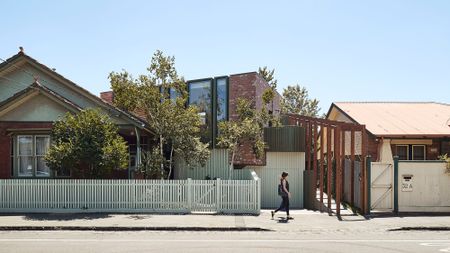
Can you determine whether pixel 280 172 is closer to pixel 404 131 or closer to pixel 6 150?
pixel 404 131

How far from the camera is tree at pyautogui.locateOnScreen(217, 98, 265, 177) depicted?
18.0m

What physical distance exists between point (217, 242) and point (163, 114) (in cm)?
706

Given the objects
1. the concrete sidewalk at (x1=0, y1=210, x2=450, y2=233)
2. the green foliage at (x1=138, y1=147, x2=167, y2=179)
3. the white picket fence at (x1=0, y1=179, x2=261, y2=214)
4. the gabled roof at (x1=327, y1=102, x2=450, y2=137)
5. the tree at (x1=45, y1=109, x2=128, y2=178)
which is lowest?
the concrete sidewalk at (x1=0, y1=210, x2=450, y2=233)

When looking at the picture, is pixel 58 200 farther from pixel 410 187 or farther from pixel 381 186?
pixel 410 187

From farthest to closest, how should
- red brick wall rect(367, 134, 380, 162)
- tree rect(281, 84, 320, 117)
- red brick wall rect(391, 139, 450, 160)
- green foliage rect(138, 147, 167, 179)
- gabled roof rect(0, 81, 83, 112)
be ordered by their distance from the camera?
tree rect(281, 84, 320, 117)
red brick wall rect(391, 139, 450, 160)
red brick wall rect(367, 134, 380, 162)
gabled roof rect(0, 81, 83, 112)
green foliage rect(138, 147, 167, 179)

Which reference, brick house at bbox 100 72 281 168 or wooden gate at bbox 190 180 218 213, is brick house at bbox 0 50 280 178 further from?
wooden gate at bbox 190 180 218 213

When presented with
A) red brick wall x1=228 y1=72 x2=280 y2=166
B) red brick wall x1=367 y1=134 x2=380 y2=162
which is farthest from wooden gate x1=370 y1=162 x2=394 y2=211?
red brick wall x1=228 y1=72 x2=280 y2=166

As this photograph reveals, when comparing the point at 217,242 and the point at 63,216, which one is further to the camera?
the point at 63,216

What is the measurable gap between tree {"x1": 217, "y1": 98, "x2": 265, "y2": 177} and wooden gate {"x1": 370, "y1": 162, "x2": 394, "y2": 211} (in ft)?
16.7

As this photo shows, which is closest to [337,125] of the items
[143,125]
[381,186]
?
[381,186]

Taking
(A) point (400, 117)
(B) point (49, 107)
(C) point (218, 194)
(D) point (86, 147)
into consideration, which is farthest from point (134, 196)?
(A) point (400, 117)

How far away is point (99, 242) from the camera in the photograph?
10.5 m

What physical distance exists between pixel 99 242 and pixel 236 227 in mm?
3906

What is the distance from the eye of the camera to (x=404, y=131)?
19.4 metres
